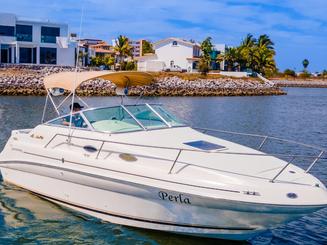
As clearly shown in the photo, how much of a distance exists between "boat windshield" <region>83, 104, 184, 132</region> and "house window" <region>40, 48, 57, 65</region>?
55.4 meters

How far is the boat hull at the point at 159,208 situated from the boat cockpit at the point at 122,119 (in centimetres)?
121

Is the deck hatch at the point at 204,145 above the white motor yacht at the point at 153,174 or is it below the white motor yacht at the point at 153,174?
above

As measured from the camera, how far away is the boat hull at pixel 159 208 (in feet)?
24.6

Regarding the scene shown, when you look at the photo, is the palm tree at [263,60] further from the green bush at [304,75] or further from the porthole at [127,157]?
the porthole at [127,157]

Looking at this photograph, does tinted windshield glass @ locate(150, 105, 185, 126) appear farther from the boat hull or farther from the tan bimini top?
the boat hull

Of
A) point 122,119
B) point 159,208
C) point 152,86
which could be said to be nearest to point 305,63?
point 152,86

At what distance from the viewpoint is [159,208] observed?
320 inches

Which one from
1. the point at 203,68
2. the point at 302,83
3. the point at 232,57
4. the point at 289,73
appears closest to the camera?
the point at 203,68

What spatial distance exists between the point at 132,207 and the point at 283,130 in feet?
65.5

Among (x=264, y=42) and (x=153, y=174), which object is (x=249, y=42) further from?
(x=153, y=174)

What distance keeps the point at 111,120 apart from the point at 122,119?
9.4 inches

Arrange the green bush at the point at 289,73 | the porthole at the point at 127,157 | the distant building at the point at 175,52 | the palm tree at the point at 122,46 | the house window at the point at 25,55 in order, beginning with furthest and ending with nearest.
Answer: the green bush at the point at 289,73 < the distant building at the point at 175,52 < the palm tree at the point at 122,46 < the house window at the point at 25,55 < the porthole at the point at 127,157

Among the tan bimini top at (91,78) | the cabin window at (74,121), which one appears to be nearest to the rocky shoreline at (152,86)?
the tan bimini top at (91,78)

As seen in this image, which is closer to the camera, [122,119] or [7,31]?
[122,119]
